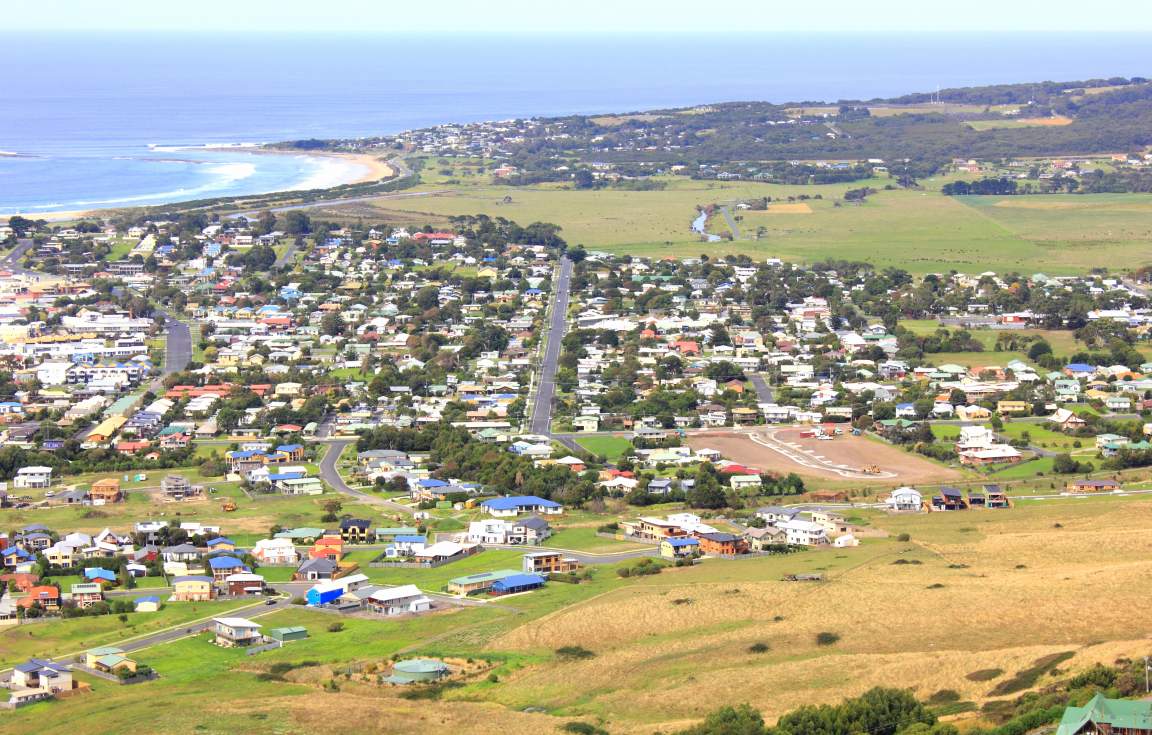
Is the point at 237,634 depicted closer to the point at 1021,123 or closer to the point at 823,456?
the point at 823,456

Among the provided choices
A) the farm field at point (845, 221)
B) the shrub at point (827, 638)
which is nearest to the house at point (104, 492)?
the shrub at point (827, 638)

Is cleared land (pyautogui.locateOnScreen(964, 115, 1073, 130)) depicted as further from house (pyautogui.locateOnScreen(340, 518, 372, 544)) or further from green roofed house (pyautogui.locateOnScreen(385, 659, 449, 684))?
green roofed house (pyautogui.locateOnScreen(385, 659, 449, 684))

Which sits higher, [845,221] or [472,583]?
[845,221]

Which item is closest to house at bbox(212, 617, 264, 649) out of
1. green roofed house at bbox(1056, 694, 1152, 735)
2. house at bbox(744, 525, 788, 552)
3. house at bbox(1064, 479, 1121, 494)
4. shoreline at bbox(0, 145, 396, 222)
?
house at bbox(744, 525, 788, 552)

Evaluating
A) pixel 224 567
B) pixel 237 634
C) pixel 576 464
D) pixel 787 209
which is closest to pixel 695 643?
pixel 237 634

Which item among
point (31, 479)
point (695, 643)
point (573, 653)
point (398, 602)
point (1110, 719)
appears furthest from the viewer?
point (31, 479)

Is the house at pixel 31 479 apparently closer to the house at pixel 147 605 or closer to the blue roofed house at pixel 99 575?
the blue roofed house at pixel 99 575
